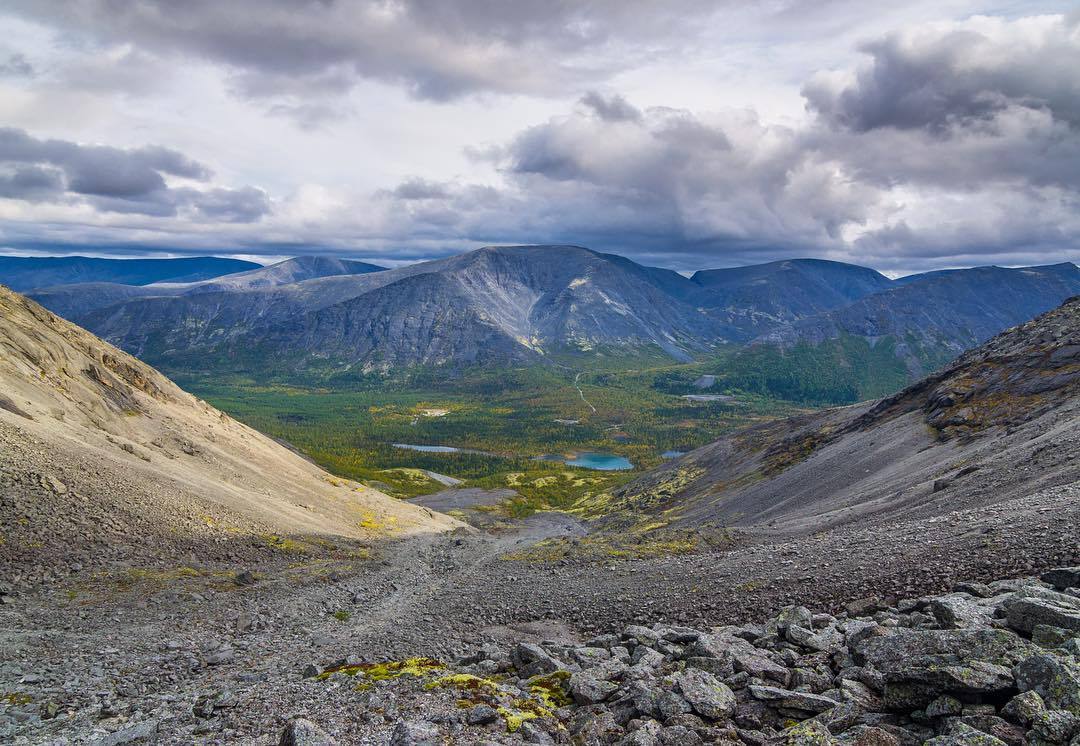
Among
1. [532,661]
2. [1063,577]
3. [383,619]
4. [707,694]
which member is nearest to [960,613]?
[1063,577]

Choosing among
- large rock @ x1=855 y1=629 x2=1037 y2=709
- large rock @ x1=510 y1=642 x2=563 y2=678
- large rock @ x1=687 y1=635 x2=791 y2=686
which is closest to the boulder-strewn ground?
large rock @ x1=687 y1=635 x2=791 y2=686

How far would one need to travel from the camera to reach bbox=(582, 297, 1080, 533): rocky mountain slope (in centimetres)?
4466

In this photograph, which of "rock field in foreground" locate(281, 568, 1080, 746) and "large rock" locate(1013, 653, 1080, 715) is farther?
"rock field in foreground" locate(281, 568, 1080, 746)

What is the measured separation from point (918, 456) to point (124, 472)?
80.0 meters

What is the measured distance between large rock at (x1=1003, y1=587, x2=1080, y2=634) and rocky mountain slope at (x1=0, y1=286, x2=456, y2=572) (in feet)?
147

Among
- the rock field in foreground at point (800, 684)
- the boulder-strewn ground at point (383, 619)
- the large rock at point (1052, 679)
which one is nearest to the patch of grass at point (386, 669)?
the rock field in foreground at point (800, 684)

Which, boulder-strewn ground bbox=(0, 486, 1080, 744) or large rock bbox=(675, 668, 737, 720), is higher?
large rock bbox=(675, 668, 737, 720)

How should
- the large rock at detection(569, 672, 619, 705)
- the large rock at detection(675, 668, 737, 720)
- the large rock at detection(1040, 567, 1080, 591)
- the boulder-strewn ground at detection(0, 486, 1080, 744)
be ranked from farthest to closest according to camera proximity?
the large rock at detection(1040, 567, 1080, 591) → the boulder-strewn ground at detection(0, 486, 1080, 744) → the large rock at detection(569, 672, 619, 705) → the large rock at detection(675, 668, 737, 720)

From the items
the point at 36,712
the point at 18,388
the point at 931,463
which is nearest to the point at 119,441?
the point at 18,388

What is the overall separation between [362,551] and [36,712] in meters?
34.8

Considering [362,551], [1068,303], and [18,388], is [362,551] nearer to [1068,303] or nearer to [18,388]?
[18,388]

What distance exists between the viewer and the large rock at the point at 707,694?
15.8 metres

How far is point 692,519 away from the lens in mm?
81312

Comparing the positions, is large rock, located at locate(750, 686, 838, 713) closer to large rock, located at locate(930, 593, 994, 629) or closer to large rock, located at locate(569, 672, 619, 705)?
large rock, located at locate(569, 672, 619, 705)
